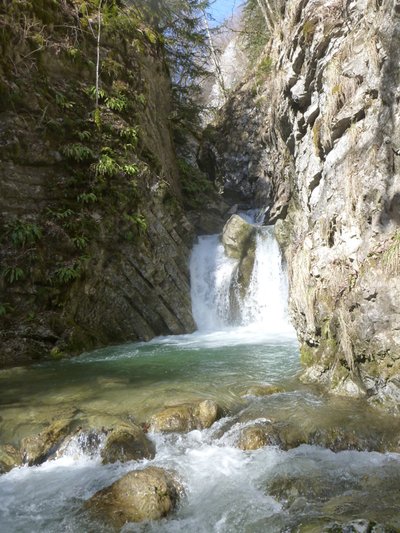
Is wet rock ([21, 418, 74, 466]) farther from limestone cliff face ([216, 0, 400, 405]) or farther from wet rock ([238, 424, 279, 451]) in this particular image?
limestone cliff face ([216, 0, 400, 405])

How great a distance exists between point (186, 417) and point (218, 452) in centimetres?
78

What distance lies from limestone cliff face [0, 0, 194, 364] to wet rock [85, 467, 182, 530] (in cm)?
598

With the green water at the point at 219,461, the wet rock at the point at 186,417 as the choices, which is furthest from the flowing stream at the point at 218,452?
the wet rock at the point at 186,417

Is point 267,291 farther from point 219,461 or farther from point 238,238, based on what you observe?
point 219,461

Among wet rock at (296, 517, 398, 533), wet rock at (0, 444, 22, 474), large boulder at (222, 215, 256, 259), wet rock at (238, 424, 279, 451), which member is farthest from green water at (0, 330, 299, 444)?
large boulder at (222, 215, 256, 259)

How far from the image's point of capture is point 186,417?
545 cm

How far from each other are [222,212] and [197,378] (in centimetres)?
1193

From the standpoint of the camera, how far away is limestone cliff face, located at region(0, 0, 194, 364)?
9.81 m

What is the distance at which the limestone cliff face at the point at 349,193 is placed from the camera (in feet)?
18.7

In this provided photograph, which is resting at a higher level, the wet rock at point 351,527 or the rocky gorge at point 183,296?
the rocky gorge at point 183,296

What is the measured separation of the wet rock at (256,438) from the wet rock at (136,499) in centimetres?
105

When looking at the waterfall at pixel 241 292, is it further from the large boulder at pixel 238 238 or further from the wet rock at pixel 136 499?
the wet rock at pixel 136 499

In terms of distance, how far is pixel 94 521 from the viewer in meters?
3.68

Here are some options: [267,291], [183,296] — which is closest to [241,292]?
[267,291]
